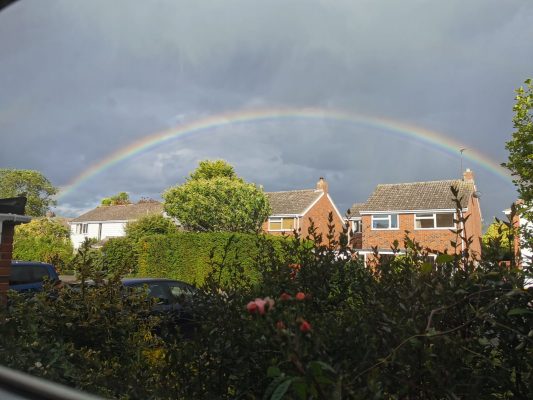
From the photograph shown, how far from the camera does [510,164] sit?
10852 mm

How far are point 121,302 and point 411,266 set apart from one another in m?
2.40

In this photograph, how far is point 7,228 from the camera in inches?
285

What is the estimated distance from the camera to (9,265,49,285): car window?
11336 millimetres

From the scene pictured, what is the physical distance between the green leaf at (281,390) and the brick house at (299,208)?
3581cm

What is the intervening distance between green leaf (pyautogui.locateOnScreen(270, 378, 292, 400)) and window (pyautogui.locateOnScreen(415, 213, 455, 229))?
1246 inches

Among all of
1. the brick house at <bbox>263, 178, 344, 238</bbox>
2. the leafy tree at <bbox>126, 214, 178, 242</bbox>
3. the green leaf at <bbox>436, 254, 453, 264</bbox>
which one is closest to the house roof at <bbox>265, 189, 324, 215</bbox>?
the brick house at <bbox>263, 178, 344, 238</bbox>

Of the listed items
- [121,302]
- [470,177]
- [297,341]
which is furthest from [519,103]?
[470,177]

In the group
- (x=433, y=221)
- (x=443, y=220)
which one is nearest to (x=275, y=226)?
(x=433, y=221)

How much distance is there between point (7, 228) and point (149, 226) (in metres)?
24.4

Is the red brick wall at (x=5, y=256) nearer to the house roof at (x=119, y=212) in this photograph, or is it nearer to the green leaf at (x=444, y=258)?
the green leaf at (x=444, y=258)

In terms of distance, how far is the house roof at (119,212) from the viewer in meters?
51.7

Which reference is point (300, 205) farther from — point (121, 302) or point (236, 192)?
point (121, 302)

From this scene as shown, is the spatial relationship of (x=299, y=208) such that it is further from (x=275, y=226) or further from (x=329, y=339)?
(x=329, y=339)

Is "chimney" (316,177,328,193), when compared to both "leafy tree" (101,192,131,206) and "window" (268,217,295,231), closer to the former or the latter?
"window" (268,217,295,231)
